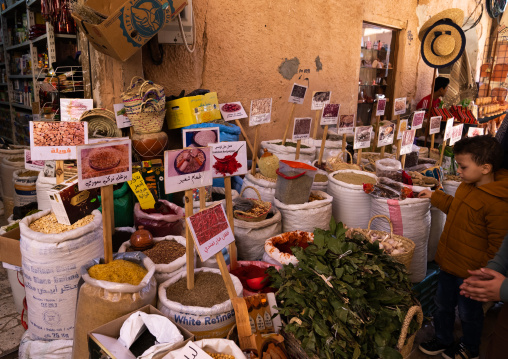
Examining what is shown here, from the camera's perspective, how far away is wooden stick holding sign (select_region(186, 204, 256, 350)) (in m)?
A: 1.44

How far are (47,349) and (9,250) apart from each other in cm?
57

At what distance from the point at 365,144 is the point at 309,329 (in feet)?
6.82

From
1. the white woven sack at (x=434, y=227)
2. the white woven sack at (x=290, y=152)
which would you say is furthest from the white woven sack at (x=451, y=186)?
the white woven sack at (x=290, y=152)

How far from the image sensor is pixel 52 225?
1740 mm

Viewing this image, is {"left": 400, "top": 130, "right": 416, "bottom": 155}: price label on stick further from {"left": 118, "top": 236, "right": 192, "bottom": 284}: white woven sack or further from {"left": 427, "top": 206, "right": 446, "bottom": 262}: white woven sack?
{"left": 118, "top": 236, "right": 192, "bottom": 284}: white woven sack

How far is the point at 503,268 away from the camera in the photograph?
Result: 1491 mm

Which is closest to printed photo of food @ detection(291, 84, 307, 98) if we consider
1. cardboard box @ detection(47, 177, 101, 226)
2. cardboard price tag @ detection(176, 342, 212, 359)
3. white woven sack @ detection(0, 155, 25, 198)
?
cardboard box @ detection(47, 177, 101, 226)

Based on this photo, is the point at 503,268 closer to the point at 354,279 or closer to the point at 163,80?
the point at 354,279

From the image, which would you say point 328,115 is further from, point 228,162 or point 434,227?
point 228,162

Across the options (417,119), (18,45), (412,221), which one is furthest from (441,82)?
(18,45)

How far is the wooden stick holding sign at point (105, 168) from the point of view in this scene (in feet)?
4.84

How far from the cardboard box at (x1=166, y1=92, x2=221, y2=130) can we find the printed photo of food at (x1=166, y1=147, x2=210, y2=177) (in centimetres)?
155

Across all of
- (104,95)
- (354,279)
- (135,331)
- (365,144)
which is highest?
(104,95)

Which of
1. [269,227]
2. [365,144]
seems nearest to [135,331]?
[269,227]
